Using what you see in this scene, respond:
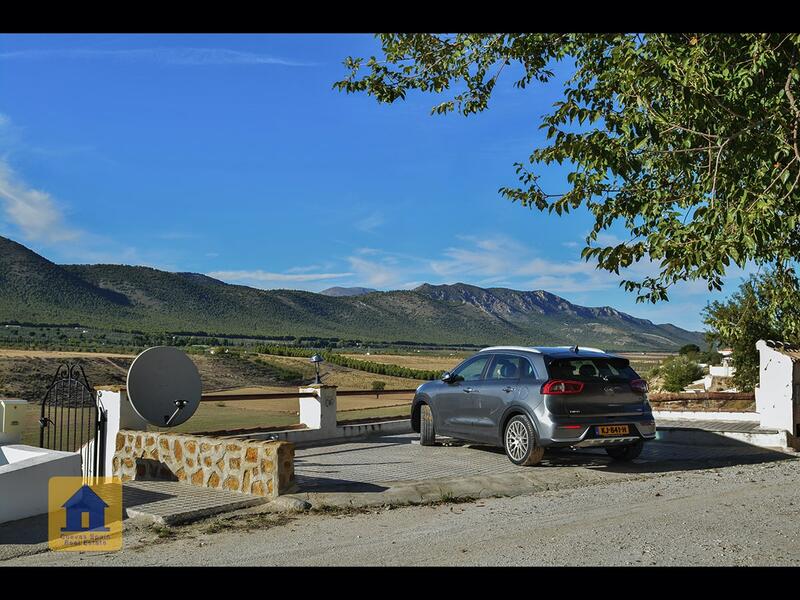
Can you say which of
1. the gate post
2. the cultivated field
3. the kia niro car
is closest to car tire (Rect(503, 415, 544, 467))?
the kia niro car

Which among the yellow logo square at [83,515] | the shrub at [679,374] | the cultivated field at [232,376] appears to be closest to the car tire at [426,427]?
the yellow logo square at [83,515]

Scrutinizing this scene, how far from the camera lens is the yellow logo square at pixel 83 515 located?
7.08 meters

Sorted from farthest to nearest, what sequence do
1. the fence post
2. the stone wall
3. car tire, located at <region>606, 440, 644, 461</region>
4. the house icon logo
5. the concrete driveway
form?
the fence post
car tire, located at <region>606, 440, 644, 461</region>
the concrete driveway
the stone wall
the house icon logo

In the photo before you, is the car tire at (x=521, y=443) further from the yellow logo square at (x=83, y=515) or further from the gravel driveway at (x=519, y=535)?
the yellow logo square at (x=83, y=515)

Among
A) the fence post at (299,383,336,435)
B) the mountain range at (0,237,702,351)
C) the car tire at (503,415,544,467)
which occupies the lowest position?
the car tire at (503,415,544,467)

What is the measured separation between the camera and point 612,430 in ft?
36.6

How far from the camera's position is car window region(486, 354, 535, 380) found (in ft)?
38.0

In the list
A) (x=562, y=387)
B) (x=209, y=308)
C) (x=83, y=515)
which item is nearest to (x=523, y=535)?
(x=562, y=387)

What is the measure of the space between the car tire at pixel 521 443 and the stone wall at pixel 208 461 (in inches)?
145

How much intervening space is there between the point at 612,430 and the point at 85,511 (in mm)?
6897

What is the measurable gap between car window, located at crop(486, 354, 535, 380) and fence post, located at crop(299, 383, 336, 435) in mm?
3857

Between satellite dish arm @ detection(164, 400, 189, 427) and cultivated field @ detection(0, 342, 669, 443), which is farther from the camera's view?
cultivated field @ detection(0, 342, 669, 443)

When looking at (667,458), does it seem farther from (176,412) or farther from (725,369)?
(725,369)

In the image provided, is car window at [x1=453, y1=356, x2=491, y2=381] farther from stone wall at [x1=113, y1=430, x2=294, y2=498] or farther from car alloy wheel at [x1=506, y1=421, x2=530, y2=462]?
stone wall at [x1=113, y1=430, x2=294, y2=498]
